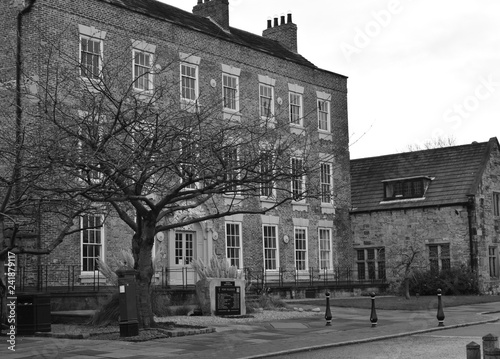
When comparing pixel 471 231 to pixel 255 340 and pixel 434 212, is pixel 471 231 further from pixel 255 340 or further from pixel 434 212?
pixel 255 340

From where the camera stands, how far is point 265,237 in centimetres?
3431

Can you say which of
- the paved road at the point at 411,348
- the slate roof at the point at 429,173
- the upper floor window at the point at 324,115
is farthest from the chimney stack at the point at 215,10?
the paved road at the point at 411,348

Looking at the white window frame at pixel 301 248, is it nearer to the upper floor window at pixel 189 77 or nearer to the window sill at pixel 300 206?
the window sill at pixel 300 206

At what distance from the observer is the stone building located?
36.1 metres

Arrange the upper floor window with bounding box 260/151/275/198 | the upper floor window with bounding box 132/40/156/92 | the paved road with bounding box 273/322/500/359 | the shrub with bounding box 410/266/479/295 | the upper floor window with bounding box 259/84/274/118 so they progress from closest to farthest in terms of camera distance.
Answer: the paved road with bounding box 273/322/500/359 → the upper floor window with bounding box 260/151/275/198 → the upper floor window with bounding box 132/40/156/92 → the shrub with bounding box 410/266/479/295 → the upper floor window with bounding box 259/84/274/118

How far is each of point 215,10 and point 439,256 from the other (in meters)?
16.2

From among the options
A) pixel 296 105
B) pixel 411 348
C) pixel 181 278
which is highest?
pixel 296 105

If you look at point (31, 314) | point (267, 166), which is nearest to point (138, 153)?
point (267, 166)

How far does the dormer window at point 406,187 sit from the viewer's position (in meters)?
38.2

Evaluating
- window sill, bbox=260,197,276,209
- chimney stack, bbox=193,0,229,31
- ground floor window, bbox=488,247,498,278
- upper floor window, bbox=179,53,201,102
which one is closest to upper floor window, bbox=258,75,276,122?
chimney stack, bbox=193,0,229,31

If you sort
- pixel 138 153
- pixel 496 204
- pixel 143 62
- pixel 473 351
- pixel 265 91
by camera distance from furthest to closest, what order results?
1. pixel 496 204
2. pixel 265 91
3. pixel 143 62
4. pixel 138 153
5. pixel 473 351

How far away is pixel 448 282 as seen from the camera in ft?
113

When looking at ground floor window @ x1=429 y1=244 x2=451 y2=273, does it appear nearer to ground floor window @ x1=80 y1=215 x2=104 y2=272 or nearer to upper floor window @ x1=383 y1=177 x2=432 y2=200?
upper floor window @ x1=383 y1=177 x2=432 y2=200

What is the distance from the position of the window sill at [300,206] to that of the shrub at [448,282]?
601 cm
